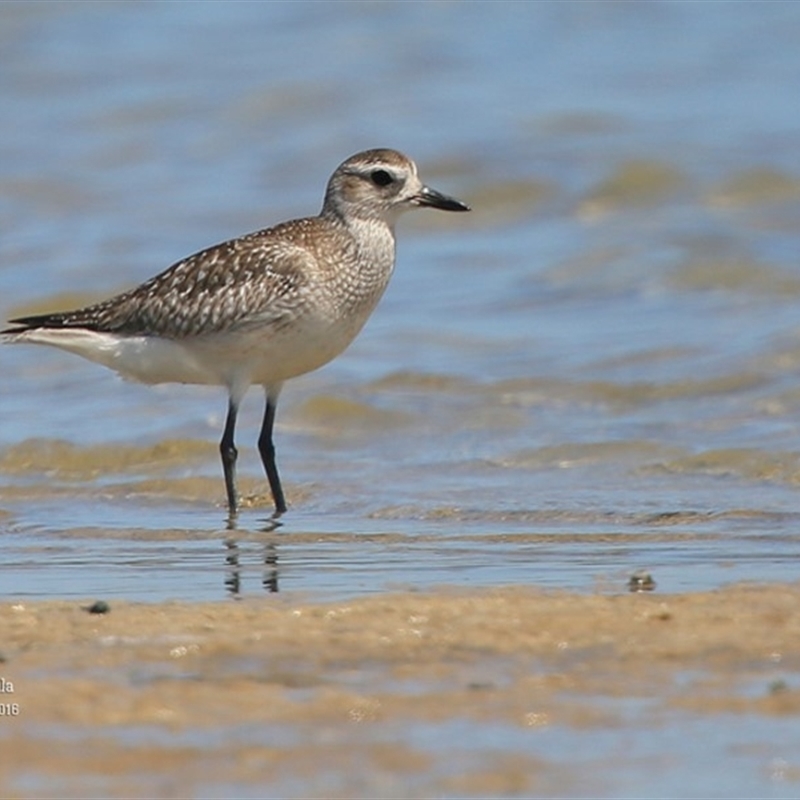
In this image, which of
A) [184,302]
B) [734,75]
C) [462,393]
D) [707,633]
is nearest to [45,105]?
[734,75]

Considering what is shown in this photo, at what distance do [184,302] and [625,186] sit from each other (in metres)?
7.57

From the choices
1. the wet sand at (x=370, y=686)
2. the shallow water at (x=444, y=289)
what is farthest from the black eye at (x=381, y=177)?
the wet sand at (x=370, y=686)

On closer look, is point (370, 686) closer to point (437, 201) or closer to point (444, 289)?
point (437, 201)

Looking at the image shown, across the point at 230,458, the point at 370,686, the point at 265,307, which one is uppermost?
the point at 265,307

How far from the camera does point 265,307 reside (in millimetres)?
10562

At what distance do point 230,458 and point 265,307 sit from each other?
2.41ft

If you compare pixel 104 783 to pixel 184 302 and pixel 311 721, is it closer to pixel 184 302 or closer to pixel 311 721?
pixel 311 721

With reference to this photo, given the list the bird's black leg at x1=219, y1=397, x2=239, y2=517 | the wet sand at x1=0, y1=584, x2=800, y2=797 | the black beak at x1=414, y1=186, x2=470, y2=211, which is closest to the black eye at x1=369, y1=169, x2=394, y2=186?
the black beak at x1=414, y1=186, x2=470, y2=211

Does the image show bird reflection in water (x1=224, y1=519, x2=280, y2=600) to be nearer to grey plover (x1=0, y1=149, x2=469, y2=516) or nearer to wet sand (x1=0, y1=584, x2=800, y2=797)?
wet sand (x1=0, y1=584, x2=800, y2=797)

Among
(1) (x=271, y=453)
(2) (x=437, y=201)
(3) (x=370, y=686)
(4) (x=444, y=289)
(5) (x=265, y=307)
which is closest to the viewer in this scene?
(3) (x=370, y=686)

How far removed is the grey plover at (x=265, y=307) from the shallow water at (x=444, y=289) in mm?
609

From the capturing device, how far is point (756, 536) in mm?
8695

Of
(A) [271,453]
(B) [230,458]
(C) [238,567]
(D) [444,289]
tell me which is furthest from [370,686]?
(D) [444,289]

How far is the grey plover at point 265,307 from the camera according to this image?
10586 mm
